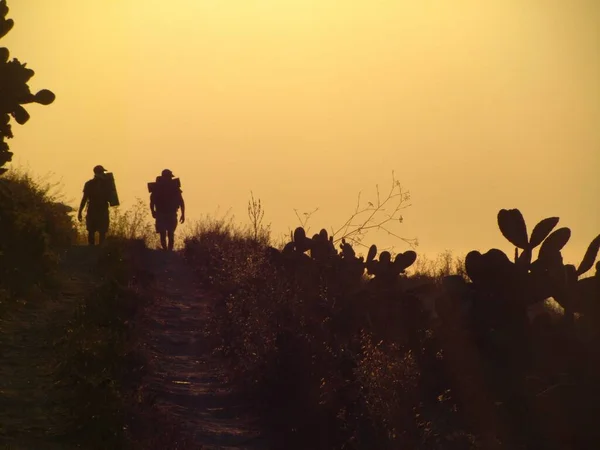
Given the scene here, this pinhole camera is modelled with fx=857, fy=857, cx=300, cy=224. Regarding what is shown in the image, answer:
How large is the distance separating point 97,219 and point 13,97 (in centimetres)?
1219

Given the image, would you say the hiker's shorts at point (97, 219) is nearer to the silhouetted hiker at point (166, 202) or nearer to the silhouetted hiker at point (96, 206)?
the silhouetted hiker at point (96, 206)

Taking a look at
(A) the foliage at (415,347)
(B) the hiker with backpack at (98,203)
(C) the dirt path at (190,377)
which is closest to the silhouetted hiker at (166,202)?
(B) the hiker with backpack at (98,203)

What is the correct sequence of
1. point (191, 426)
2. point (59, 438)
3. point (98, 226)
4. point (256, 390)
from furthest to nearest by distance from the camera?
1. point (98, 226)
2. point (256, 390)
3. point (191, 426)
4. point (59, 438)

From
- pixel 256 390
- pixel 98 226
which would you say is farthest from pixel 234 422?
pixel 98 226

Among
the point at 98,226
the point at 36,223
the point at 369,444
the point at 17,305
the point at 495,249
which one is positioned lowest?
the point at 369,444

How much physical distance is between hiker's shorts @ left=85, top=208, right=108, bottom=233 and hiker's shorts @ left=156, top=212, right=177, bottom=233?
214 centimetres

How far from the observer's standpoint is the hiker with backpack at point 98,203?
20.0 m

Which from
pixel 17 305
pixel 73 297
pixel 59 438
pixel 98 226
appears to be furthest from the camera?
pixel 98 226

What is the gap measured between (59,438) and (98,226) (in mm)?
13678

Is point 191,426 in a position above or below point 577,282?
below

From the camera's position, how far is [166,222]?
2217cm

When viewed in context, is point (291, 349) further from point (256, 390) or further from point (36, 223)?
point (36, 223)

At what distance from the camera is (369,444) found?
23.1ft

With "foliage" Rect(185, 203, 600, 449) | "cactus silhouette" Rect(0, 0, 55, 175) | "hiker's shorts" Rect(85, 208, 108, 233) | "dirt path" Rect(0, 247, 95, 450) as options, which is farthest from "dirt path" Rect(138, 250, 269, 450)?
"hiker's shorts" Rect(85, 208, 108, 233)
